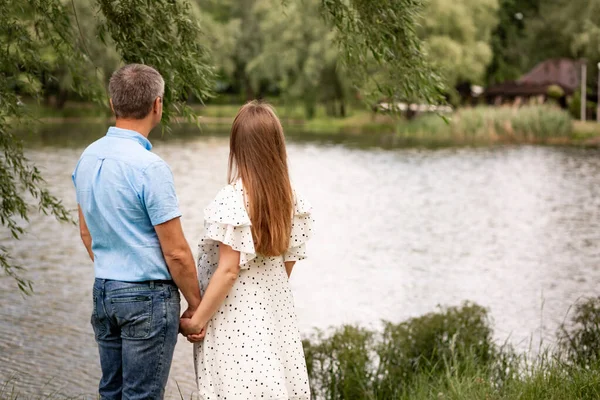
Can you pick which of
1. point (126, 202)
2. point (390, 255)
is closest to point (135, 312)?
point (126, 202)

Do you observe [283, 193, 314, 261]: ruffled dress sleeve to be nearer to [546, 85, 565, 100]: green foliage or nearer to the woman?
the woman

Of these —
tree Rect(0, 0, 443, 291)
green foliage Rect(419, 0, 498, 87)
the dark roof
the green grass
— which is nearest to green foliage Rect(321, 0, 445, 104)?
tree Rect(0, 0, 443, 291)

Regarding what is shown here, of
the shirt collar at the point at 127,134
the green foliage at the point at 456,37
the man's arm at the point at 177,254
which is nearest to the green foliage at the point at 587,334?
the man's arm at the point at 177,254

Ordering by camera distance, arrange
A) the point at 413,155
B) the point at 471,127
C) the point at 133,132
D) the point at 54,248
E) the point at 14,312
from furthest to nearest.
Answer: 1. the point at 471,127
2. the point at 413,155
3. the point at 54,248
4. the point at 14,312
5. the point at 133,132

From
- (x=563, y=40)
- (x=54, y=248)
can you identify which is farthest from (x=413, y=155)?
(x=563, y=40)

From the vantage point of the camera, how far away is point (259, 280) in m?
3.80

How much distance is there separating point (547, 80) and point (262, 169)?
52.5 m

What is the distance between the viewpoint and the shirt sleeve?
11.2ft

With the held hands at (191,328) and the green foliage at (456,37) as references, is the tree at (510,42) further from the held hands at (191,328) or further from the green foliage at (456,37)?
the held hands at (191,328)

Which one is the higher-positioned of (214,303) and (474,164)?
(214,303)

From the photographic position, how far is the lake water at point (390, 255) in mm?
9227

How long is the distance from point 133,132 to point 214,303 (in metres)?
0.78

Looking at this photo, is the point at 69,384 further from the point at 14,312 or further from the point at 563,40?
the point at 563,40

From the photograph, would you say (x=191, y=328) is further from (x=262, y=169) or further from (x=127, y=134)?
(x=127, y=134)
